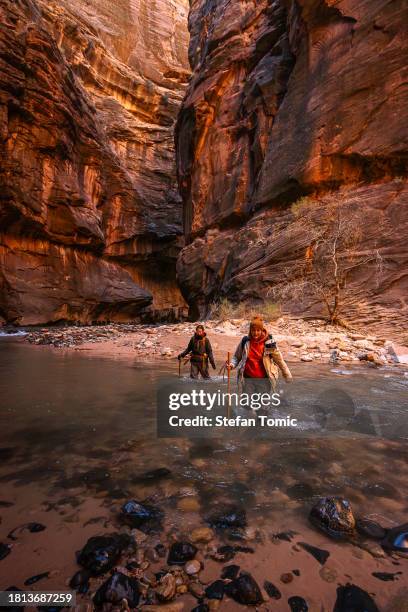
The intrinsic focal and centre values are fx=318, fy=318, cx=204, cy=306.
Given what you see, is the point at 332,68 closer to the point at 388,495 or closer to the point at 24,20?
the point at 388,495

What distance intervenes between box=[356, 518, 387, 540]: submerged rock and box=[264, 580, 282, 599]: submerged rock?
2.82ft

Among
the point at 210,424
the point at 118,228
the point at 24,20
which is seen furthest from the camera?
the point at 118,228

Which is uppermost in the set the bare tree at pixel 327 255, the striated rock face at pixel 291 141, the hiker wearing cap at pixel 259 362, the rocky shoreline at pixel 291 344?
the striated rock face at pixel 291 141

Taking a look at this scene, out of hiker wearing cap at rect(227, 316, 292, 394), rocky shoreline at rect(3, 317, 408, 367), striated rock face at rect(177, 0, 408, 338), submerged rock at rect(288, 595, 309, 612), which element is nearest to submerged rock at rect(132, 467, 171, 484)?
submerged rock at rect(288, 595, 309, 612)

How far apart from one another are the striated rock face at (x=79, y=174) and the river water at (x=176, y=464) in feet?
85.7

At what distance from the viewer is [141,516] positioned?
→ 2.43 m

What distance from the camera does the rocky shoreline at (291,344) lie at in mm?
10273

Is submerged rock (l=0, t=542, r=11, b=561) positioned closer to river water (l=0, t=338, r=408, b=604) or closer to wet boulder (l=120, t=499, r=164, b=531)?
river water (l=0, t=338, r=408, b=604)

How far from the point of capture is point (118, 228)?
4272cm

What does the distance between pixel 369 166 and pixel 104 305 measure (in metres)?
27.6

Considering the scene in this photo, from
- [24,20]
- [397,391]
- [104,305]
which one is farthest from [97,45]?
[397,391]

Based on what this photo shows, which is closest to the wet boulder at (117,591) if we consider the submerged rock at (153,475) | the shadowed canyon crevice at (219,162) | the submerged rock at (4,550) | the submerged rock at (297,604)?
the submerged rock at (4,550)

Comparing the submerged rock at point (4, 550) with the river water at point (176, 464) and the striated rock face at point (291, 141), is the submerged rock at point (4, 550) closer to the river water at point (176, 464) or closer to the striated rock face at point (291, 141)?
the river water at point (176, 464)

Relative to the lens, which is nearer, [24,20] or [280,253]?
[280,253]
